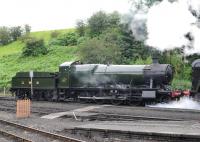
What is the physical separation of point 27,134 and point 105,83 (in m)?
13.1

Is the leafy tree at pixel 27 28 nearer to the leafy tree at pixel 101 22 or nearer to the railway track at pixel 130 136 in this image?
the leafy tree at pixel 101 22

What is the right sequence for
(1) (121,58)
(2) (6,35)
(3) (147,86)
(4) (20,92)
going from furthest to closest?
(2) (6,35) < (1) (121,58) < (4) (20,92) < (3) (147,86)

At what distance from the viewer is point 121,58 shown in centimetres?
5038

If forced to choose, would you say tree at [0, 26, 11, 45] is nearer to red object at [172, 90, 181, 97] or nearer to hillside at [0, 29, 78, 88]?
hillside at [0, 29, 78, 88]

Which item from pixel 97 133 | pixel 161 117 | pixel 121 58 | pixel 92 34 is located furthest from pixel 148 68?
pixel 92 34

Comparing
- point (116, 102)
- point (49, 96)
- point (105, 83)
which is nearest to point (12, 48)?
point (49, 96)

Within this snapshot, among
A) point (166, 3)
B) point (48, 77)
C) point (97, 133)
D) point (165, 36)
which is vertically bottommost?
point (97, 133)

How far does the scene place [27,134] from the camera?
57.2 feet

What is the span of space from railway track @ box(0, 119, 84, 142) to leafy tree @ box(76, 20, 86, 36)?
56327 mm

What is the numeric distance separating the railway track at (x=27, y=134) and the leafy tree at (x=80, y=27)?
185 feet

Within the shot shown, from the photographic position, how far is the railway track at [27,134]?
15375mm

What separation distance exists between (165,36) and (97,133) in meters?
12.4

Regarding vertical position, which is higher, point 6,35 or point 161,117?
point 6,35

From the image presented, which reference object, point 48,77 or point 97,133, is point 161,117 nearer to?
point 97,133
